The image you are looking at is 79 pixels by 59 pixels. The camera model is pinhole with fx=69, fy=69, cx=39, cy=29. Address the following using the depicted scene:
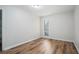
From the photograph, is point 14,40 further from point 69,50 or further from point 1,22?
point 69,50

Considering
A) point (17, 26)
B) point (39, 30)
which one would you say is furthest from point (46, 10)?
point (17, 26)

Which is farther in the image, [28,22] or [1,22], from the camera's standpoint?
[28,22]

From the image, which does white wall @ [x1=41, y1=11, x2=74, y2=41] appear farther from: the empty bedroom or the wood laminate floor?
the wood laminate floor

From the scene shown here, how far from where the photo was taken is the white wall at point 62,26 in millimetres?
1157

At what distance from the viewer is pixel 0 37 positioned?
1.05m

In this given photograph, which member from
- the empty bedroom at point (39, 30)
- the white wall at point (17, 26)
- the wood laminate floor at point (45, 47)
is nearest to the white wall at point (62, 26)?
the empty bedroom at point (39, 30)

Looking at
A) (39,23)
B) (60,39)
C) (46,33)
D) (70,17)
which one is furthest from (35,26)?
(70,17)

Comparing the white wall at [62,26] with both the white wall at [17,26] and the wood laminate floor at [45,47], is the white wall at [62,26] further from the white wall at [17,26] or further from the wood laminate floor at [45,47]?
the white wall at [17,26]

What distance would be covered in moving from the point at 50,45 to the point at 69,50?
31 cm

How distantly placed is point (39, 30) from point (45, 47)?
32cm

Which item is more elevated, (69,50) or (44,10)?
(44,10)
